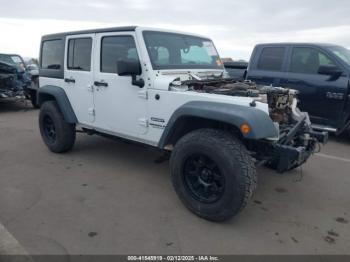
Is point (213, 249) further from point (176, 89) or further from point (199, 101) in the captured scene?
point (176, 89)

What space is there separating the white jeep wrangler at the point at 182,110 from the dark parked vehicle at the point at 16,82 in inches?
192

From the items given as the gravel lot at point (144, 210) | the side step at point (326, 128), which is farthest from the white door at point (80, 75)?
the side step at point (326, 128)

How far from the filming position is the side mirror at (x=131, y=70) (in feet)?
11.0

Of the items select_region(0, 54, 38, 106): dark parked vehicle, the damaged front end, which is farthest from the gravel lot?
select_region(0, 54, 38, 106): dark parked vehicle

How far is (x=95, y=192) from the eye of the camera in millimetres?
3740

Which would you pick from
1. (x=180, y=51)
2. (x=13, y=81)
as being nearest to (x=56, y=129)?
(x=180, y=51)

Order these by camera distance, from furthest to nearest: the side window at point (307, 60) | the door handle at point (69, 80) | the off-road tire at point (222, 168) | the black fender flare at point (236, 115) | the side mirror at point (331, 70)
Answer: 1. the side window at point (307, 60)
2. the side mirror at point (331, 70)
3. the door handle at point (69, 80)
4. the off-road tire at point (222, 168)
5. the black fender flare at point (236, 115)

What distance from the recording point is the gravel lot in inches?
107

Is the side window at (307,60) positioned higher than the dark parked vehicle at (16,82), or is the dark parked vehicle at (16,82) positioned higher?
the side window at (307,60)

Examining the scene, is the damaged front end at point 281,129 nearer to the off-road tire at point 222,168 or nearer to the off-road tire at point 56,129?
the off-road tire at point 222,168

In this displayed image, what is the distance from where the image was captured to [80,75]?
4.46 metres

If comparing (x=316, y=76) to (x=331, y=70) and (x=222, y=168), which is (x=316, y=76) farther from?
(x=222, y=168)

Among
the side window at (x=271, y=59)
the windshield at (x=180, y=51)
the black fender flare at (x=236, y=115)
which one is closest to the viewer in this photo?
the black fender flare at (x=236, y=115)

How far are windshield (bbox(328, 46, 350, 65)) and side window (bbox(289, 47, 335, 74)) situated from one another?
7.3 inches
